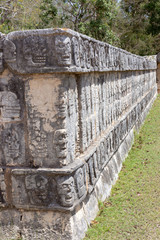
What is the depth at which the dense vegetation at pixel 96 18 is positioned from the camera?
10.1 meters

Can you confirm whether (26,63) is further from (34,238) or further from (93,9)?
(93,9)

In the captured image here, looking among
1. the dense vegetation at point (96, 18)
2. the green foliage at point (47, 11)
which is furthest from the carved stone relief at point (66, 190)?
the green foliage at point (47, 11)

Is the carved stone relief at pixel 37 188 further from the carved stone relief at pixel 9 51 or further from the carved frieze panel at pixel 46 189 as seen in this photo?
the carved stone relief at pixel 9 51

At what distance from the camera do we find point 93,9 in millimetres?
13359

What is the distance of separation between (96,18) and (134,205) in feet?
39.1

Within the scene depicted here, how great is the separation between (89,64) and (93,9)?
11.4 m

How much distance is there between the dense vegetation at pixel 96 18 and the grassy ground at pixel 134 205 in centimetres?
424

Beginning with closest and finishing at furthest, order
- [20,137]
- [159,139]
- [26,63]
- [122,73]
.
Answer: [26,63] → [20,137] → [122,73] → [159,139]

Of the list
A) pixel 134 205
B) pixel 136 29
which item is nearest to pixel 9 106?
pixel 134 205

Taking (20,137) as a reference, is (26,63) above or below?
above

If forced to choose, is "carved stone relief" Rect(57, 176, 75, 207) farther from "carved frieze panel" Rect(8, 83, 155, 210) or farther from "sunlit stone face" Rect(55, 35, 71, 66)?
"sunlit stone face" Rect(55, 35, 71, 66)

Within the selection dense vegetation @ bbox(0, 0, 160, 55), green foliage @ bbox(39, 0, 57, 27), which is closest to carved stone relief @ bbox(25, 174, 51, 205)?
dense vegetation @ bbox(0, 0, 160, 55)

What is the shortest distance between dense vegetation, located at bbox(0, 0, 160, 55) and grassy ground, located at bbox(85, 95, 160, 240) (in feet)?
13.9

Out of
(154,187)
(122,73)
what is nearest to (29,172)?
(154,187)
